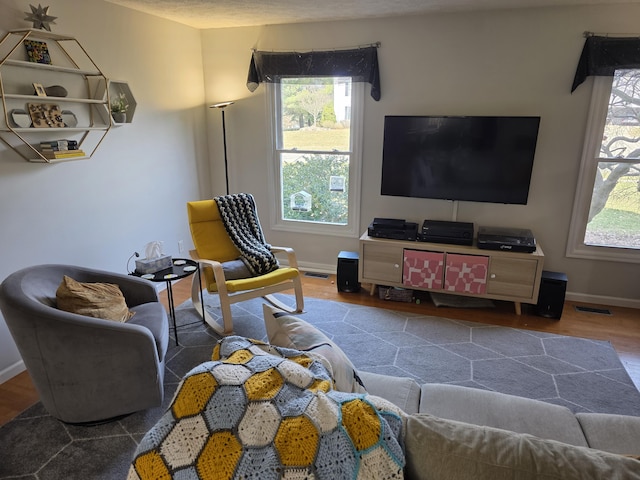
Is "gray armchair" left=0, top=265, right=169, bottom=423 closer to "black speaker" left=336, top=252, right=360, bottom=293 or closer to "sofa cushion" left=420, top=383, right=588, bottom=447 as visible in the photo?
"sofa cushion" left=420, top=383, right=588, bottom=447

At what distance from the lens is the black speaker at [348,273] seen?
12.9ft

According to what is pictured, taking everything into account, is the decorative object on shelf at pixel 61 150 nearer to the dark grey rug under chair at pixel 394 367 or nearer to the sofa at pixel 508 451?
the dark grey rug under chair at pixel 394 367

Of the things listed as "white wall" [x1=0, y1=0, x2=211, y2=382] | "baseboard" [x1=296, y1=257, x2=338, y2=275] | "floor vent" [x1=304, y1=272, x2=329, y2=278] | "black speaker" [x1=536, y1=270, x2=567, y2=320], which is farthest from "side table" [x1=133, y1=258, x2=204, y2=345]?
"black speaker" [x1=536, y1=270, x2=567, y2=320]

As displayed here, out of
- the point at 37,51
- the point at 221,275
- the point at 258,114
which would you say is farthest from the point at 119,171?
the point at 258,114

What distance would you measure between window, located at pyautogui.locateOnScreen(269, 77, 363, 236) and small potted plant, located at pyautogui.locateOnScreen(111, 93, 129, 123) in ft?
4.76

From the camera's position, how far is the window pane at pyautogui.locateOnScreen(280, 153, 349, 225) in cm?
429

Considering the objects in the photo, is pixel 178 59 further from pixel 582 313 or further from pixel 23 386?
pixel 582 313

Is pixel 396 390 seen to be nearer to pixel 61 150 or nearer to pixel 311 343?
pixel 311 343

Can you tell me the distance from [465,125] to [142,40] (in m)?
2.80

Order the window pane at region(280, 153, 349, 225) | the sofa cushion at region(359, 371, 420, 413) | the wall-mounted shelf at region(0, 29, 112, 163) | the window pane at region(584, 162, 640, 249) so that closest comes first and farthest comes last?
the sofa cushion at region(359, 371, 420, 413), the wall-mounted shelf at region(0, 29, 112, 163), the window pane at region(584, 162, 640, 249), the window pane at region(280, 153, 349, 225)

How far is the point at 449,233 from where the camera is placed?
143 inches

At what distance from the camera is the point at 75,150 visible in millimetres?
2914

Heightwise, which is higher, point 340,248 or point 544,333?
point 340,248

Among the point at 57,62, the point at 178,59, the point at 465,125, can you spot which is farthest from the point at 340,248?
the point at 57,62
